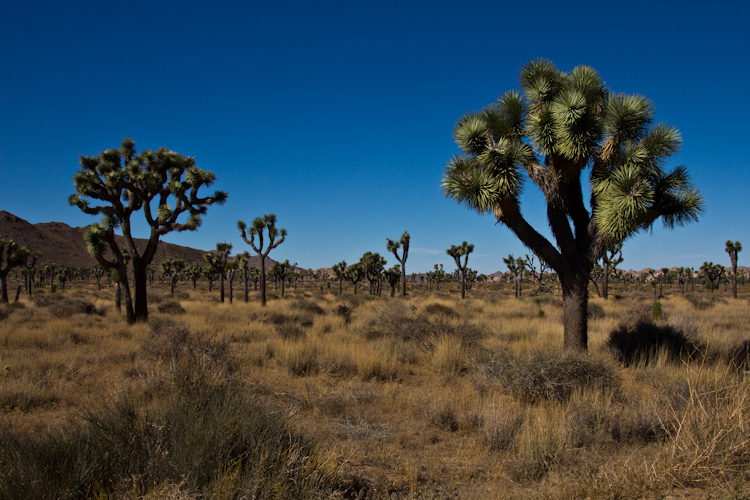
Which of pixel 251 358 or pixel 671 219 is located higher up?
pixel 671 219

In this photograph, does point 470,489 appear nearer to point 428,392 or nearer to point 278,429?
point 278,429

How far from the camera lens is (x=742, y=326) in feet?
44.2

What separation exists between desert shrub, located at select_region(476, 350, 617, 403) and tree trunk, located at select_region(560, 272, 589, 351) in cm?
156

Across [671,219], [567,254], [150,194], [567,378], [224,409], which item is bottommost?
[567,378]

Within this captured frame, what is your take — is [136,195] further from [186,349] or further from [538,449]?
[538,449]

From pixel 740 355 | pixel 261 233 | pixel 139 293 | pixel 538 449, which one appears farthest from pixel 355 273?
pixel 538 449

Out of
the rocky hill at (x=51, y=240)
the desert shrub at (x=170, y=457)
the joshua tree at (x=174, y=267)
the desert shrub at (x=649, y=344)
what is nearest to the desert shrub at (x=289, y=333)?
the desert shrub at (x=170, y=457)

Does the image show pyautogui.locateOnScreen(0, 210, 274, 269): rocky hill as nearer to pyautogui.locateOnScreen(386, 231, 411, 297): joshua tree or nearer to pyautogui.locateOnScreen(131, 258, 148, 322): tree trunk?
pyautogui.locateOnScreen(386, 231, 411, 297): joshua tree

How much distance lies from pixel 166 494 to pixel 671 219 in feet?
30.1

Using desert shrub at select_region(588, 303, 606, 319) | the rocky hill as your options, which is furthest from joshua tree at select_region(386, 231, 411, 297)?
the rocky hill

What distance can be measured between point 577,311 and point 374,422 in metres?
5.29

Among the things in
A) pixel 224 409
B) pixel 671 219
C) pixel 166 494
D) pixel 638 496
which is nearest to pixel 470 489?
pixel 638 496

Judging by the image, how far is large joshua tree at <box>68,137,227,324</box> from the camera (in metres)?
13.5

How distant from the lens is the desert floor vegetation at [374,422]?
2.83 metres
